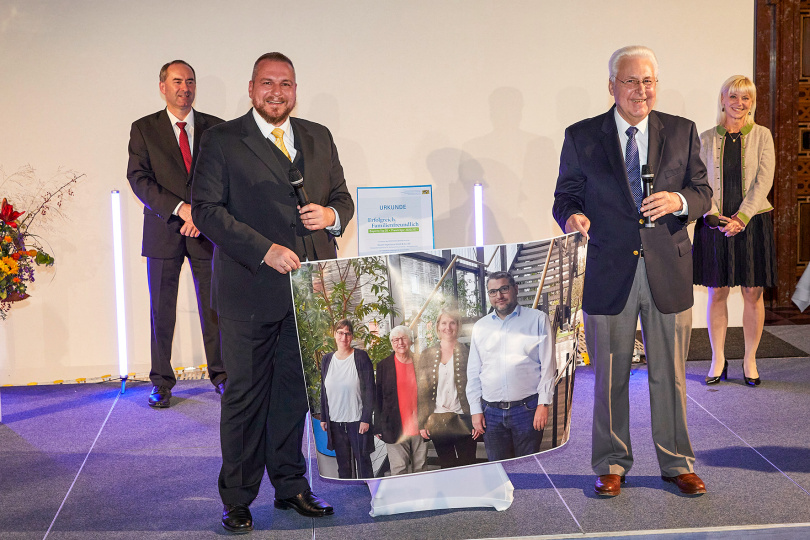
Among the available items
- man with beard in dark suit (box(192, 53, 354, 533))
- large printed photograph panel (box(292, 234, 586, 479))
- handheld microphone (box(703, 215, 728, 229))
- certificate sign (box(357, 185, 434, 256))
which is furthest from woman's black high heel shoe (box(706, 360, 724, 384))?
man with beard in dark suit (box(192, 53, 354, 533))

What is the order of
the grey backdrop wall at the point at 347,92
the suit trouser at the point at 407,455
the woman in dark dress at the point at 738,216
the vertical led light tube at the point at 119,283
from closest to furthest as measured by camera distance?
1. the suit trouser at the point at 407,455
2. the woman in dark dress at the point at 738,216
3. the vertical led light tube at the point at 119,283
4. the grey backdrop wall at the point at 347,92

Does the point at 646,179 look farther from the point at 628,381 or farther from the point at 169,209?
the point at 169,209

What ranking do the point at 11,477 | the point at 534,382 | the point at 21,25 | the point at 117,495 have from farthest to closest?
the point at 21,25 → the point at 11,477 → the point at 117,495 → the point at 534,382

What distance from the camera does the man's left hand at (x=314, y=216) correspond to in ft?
10.4

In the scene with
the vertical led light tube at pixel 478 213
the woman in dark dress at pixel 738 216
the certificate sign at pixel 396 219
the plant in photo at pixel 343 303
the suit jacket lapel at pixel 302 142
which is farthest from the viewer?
the vertical led light tube at pixel 478 213

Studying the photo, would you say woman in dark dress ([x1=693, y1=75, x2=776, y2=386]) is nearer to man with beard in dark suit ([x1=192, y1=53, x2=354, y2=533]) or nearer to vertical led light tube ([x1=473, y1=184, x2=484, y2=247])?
vertical led light tube ([x1=473, y1=184, x2=484, y2=247])

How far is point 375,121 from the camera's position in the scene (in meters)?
6.21

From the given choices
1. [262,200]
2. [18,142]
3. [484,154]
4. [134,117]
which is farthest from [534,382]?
[18,142]

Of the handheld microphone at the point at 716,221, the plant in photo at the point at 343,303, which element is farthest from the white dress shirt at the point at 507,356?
the handheld microphone at the point at 716,221

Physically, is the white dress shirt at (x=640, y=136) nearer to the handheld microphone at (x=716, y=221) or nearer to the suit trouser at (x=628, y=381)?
the suit trouser at (x=628, y=381)

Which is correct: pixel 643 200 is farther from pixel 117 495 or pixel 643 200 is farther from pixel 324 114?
pixel 324 114

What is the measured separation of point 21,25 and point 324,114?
2.19 metres

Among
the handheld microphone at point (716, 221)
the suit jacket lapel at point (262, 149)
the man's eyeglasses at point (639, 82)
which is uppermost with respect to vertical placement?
the man's eyeglasses at point (639, 82)

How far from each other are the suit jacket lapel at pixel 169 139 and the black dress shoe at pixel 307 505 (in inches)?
97.3
